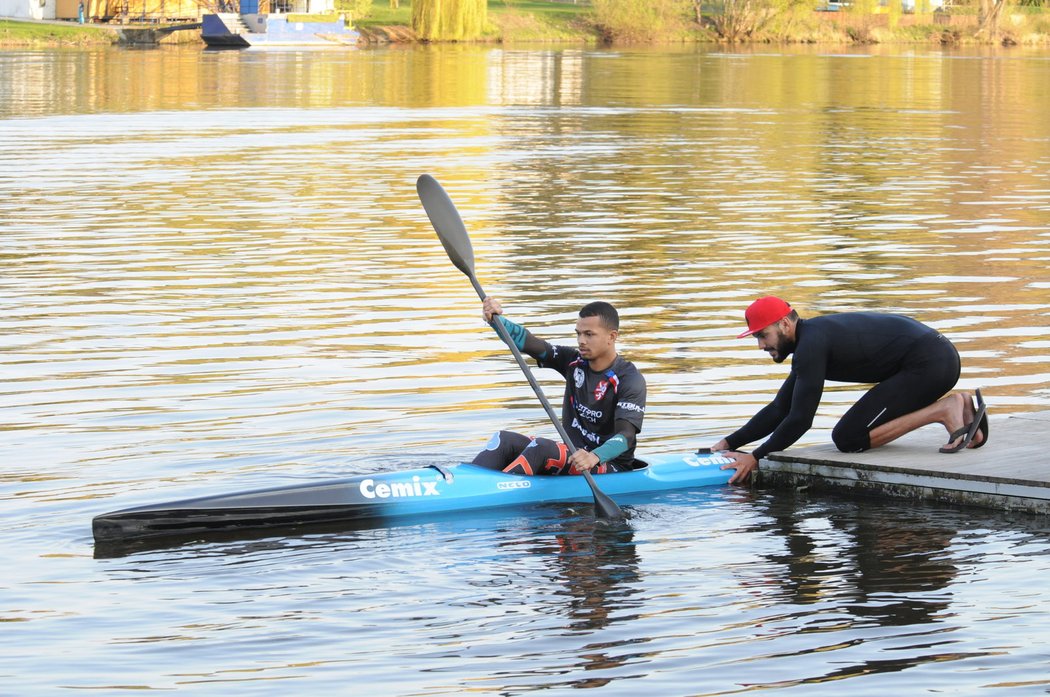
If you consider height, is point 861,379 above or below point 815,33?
below

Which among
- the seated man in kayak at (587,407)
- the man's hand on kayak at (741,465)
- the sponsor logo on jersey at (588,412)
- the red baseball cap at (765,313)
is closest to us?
the red baseball cap at (765,313)

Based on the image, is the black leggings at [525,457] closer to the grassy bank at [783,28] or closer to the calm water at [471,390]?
the calm water at [471,390]

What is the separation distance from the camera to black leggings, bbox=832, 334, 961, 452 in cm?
1123

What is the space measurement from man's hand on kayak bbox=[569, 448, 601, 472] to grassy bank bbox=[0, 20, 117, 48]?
7655 centimetres

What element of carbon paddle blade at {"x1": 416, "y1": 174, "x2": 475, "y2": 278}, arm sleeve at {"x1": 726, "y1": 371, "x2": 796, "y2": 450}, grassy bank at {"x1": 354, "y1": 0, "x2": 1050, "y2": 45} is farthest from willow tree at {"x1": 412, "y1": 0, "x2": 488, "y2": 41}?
arm sleeve at {"x1": 726, "y1": 371, "x2": 796, "y2": 450}

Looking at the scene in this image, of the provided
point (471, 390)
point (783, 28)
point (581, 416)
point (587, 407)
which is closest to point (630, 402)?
point (587, 407)

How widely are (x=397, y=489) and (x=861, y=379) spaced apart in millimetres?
3235

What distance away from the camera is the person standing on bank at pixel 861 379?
424 inches

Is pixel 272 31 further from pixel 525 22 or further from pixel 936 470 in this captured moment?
pixel 936 470

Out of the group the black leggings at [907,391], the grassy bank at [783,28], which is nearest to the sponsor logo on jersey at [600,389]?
the black leggings at [907,391]

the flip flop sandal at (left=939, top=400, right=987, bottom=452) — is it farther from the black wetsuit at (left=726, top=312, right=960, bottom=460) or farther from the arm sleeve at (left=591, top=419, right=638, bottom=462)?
the arm sleeve at (left=591, top=419, right=638, bottom=462)

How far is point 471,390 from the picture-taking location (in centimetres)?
1436

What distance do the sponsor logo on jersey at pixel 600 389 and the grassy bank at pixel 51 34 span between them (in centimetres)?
7628

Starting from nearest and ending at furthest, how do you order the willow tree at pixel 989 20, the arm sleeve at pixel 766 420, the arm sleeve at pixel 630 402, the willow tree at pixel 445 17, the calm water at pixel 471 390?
the calm water at pixel 471 390 → the arm sleeve at pixel 630 402 → the arm sleeve at pixel 766 420 → the willow tree at pixel 445 17 → the willow tree at pixel 989 20
